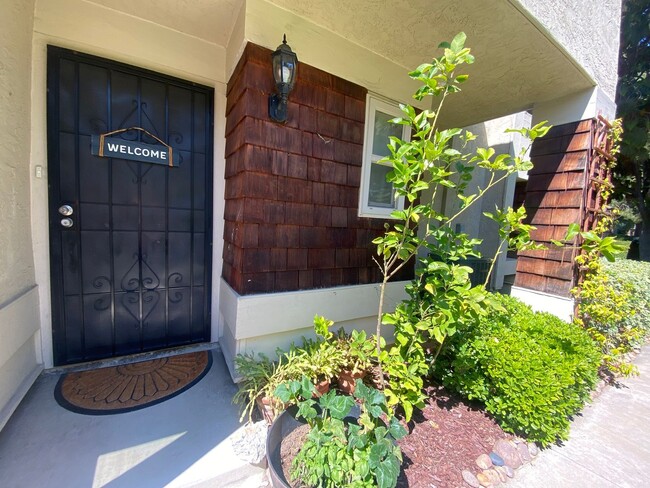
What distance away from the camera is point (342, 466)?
3.94ft

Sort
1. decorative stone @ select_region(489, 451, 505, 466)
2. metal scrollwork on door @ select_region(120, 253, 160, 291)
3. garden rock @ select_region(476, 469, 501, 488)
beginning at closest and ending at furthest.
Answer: garden rock @ select_region(476, 469, 501, 488), decorative stone @ select_region(489, 451, 505, 466), metal scrollwork on door @ select_region(120, 253, 160, 291)

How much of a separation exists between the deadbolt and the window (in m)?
2.43

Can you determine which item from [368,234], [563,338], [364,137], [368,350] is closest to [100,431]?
Answer: [368,350]

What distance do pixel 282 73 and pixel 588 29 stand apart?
10.3 feet

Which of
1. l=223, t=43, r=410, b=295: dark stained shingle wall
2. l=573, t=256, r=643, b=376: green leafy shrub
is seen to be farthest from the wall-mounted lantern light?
l=573, t=256, r=643, b=376: green leafy shrub

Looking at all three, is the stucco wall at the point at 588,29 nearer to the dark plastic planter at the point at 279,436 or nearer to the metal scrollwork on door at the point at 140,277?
the dark plastic planter at the point at 279,436

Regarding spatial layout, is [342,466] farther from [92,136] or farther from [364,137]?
[92,136]

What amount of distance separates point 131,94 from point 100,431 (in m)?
2.51

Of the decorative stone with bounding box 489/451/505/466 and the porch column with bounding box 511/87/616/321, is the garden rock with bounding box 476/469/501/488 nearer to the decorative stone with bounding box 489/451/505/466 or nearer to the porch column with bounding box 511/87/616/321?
the decorative stone with bounding box 489/451/505/466

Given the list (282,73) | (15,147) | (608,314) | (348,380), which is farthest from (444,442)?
(15,147)

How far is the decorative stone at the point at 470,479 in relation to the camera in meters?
1.46

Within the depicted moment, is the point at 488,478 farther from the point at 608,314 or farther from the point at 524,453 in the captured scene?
the point at 608,314

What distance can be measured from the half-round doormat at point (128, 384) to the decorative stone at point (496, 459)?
213 centimetres

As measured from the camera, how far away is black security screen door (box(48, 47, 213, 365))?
2.10m
